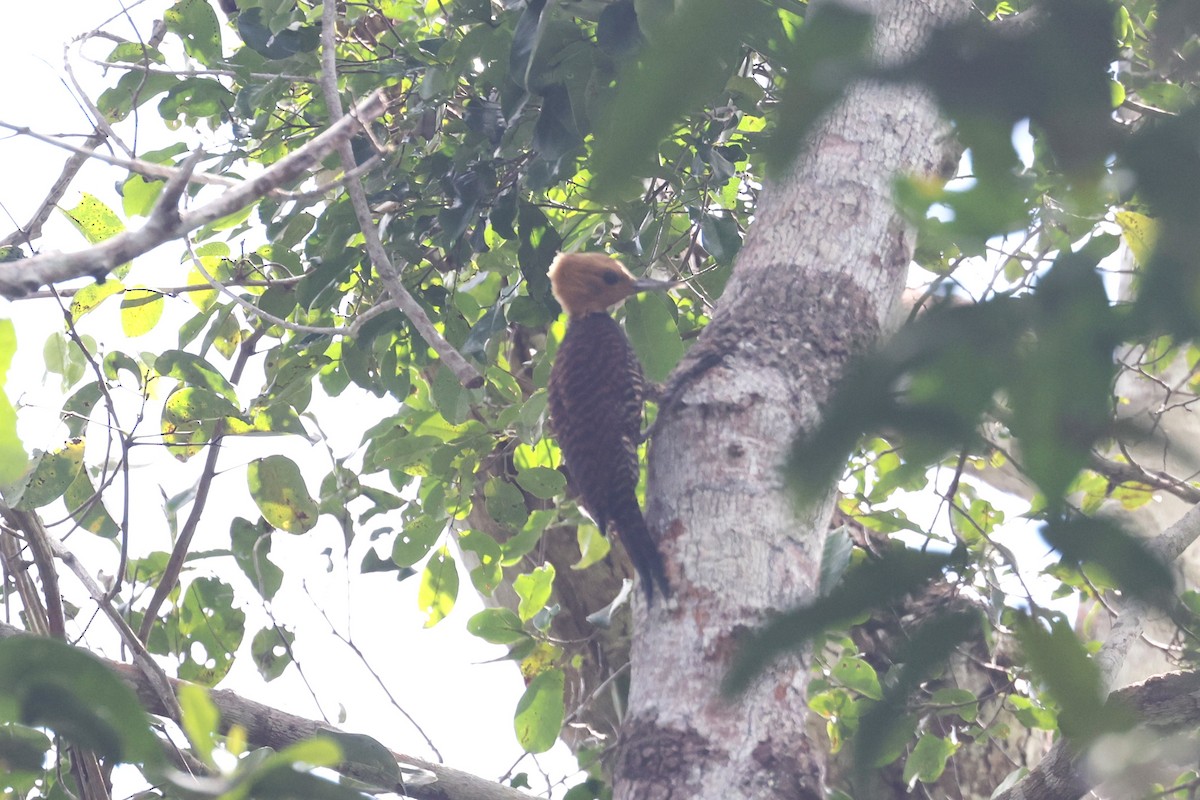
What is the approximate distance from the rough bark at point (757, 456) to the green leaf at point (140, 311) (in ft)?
5.82

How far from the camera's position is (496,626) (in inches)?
116

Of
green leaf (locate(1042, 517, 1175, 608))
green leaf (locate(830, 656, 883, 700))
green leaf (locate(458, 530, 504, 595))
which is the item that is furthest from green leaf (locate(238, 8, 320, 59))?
green leaf (locate(1042, 517, 1175, 608))

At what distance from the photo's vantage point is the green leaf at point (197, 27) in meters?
3.04

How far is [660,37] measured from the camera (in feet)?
1.44

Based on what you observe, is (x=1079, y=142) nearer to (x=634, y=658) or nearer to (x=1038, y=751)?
(x=634, y=658)

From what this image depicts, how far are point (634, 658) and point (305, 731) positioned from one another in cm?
78

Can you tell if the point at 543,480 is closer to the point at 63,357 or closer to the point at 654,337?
the point at 654,337

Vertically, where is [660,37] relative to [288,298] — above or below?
below

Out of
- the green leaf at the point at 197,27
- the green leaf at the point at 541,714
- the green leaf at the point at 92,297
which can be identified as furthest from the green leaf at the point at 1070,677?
the green leaf at the point at 197,27

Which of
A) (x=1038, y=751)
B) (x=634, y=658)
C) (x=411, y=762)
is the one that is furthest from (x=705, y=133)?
(x=1038, y=751)

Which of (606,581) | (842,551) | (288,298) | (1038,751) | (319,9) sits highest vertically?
(319,9)

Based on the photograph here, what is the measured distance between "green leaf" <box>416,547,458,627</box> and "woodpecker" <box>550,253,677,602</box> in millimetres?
464

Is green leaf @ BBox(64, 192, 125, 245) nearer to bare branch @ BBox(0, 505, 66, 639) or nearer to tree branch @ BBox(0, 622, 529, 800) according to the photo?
bare branch @ BBox(0, 505, 66, 639)

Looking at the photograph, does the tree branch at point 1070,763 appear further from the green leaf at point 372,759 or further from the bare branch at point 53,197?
the bare branch at point 53,197
